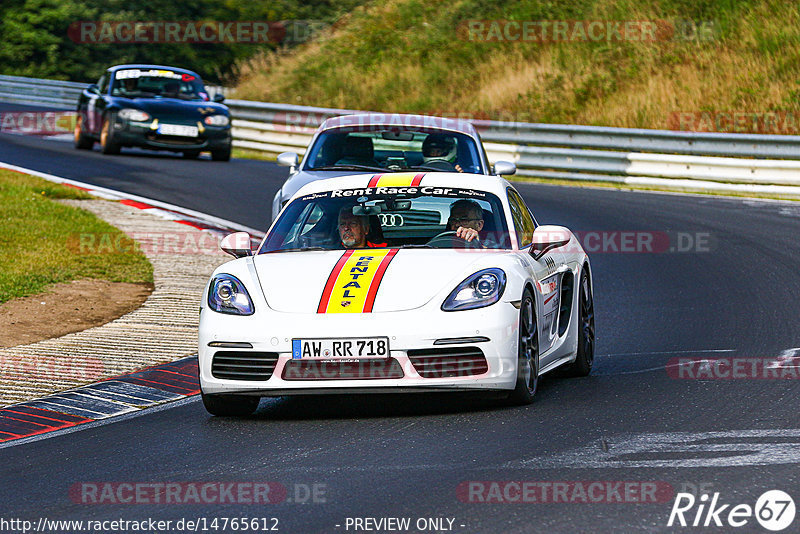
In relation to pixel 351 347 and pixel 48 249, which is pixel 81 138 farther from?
pixel 351 347

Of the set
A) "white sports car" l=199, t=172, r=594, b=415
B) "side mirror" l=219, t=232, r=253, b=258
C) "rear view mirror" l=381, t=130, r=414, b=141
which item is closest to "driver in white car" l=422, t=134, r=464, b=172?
"rear view mirror" l=381, t=130, r=414, b=141

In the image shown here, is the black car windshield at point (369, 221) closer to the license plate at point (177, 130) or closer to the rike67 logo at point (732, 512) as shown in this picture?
the rike67 logo at point (732, 512)

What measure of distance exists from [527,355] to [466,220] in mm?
1160

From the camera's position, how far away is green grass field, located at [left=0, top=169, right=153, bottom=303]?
41.7 ft

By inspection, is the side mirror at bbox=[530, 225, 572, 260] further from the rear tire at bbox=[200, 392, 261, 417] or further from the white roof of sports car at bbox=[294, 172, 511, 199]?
the rear tire at bbox=[200, 392, 261, 417]

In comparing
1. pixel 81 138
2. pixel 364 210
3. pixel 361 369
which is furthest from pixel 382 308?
pixel 81 138

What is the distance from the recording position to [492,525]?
203 inches

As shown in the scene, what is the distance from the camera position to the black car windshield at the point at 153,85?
2414 cm

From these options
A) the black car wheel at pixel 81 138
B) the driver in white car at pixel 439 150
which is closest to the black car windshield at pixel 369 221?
the driver in white car at pixel 439 150

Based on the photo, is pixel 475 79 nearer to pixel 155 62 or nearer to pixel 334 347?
pixel 155 62

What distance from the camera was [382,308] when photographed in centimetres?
728

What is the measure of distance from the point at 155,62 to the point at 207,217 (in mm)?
30321

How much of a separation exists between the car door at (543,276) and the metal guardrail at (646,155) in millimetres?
12080

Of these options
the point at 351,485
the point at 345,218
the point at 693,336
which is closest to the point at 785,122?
the point at 693,336
